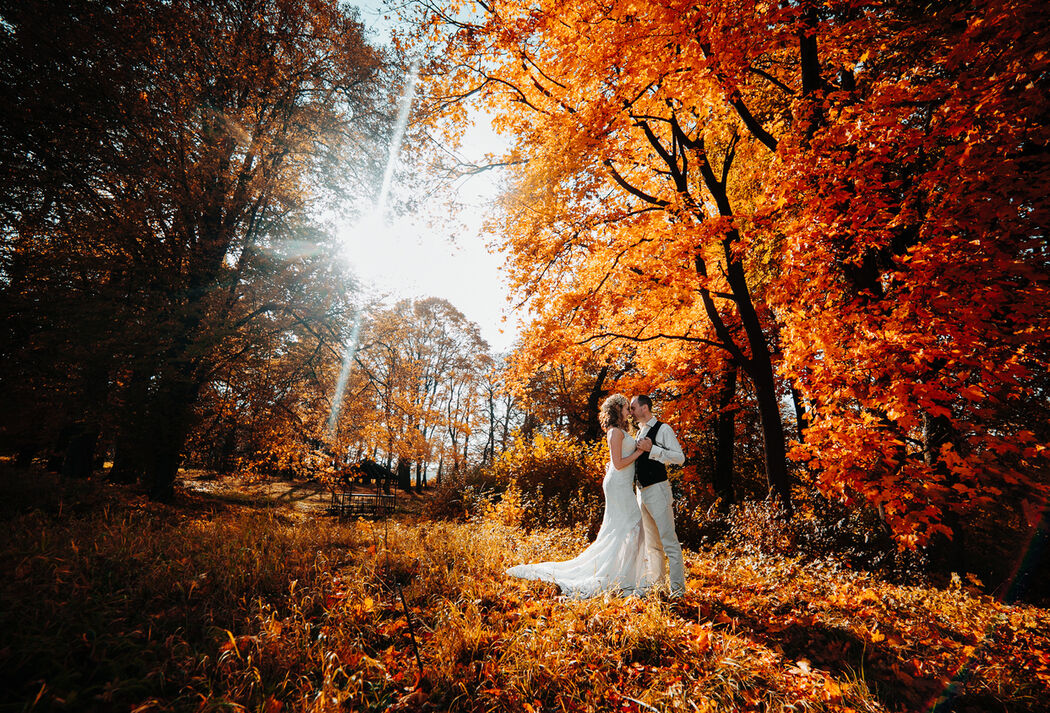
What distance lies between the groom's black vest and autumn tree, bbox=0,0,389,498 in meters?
7.87

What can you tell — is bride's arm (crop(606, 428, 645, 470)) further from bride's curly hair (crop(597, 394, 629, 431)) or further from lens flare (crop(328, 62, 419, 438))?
lens flare (crop(328, 62, 419, 438))

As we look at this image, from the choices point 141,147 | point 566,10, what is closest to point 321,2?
point 141,147

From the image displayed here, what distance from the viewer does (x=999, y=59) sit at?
4.60 m

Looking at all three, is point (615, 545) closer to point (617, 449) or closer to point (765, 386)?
point (617, 449)

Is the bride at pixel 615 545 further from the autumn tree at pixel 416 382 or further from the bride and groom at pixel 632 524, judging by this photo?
the autumn tree at pixel 416 382

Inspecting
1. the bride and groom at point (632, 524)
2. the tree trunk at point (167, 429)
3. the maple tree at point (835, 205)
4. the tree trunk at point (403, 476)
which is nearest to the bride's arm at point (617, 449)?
the bride and groom at point (632, 524)

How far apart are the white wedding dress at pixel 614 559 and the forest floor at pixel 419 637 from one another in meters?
0.30

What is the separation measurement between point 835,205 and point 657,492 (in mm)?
4465

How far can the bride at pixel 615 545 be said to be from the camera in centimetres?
462

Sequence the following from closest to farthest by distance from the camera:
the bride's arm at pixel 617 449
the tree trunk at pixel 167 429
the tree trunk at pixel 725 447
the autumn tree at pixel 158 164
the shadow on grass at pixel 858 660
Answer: the shadow on grass at pixel 858 660
the bride's arm at pixel 617 449
the autumn tree at pixel 158 164
the tree trunk at pixel 167 429
the tree trunk at pixel 725 447

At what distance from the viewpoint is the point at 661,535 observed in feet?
14.7

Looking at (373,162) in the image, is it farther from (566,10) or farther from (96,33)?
(566,10)

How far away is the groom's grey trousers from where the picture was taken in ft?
14.3

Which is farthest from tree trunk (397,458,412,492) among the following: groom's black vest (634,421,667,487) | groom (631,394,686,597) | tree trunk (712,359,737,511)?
groom's black vest (634,421,667,487)
